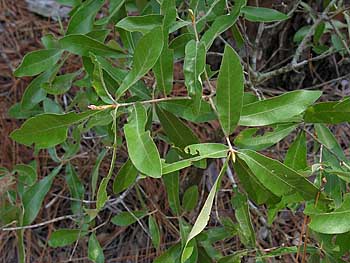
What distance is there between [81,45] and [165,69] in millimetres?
190

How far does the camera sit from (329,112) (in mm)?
1008

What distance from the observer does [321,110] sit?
101 centimetres

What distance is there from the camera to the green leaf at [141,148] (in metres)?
0.85

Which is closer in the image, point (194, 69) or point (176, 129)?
point (194, 69)

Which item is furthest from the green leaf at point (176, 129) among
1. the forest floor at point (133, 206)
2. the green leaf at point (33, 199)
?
the forest floor at point (133, 206)

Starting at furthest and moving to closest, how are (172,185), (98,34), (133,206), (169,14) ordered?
(133,206) → (172,185) → (98,34) → (169,14)

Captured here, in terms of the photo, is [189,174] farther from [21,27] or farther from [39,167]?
[21,27]

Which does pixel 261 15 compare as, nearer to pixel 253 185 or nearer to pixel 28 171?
pixel 253 185

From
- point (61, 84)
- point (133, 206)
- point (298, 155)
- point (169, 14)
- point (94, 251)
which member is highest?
point (169, 14)

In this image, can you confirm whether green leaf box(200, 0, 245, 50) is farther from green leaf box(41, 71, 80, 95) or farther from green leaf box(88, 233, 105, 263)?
green leaf box(88, 233, 105, 263)

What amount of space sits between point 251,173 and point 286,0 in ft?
2.81

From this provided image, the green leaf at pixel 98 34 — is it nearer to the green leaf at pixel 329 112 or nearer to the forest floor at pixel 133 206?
the green leaf at pixel 329 112

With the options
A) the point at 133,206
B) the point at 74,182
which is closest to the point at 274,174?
the point at 74,182

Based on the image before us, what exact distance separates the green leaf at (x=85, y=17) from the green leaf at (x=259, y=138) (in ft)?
1.42
